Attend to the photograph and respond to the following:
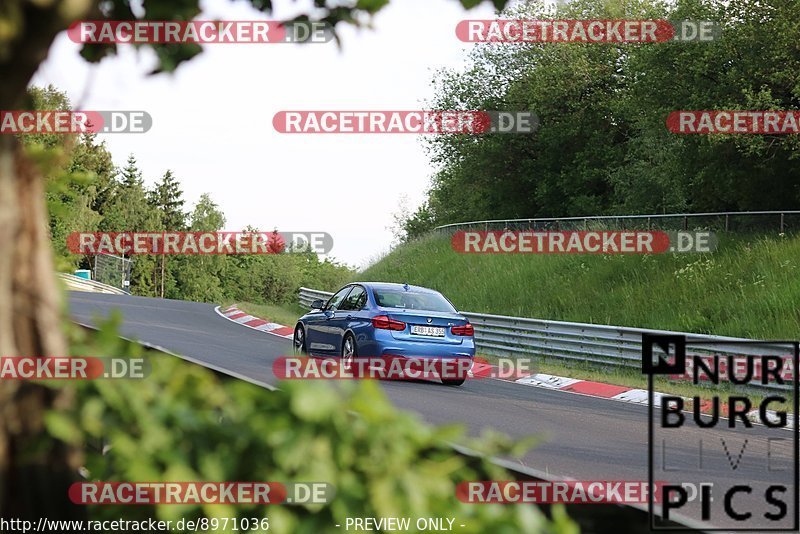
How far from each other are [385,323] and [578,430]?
435cm

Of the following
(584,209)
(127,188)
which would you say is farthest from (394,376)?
(127,188)

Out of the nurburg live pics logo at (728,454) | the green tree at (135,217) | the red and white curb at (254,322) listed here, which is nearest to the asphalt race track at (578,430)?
the nurburg live pics logo at (728,454)

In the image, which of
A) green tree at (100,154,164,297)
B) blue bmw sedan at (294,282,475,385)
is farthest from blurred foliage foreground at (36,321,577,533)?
green tree at (100,154,164,297)

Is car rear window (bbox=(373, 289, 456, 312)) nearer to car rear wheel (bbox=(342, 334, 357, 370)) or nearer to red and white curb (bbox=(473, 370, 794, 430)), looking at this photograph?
car rear wheel (bbox=(342, 334, 357, 370))

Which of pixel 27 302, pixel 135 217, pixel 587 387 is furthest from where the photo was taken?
pixel 135 217

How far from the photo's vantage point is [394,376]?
54.3 feet

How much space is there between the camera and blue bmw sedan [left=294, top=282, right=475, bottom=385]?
51.7 ft

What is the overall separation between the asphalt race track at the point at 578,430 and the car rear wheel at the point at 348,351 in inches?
26.4

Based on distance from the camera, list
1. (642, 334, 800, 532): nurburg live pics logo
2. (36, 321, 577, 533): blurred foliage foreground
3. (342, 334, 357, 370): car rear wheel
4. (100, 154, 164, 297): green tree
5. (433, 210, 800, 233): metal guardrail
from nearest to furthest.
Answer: (36, 321, 577, 533): blurred foliage foreground, (642, 334, 800, 532): nurburg live pics logo, (342, 334, 357, 370): car rear wheel, (433, 210, 800, 233): metal guardrail, (100, 154, 164, 297): green tree

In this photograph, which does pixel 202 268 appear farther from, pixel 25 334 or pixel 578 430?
pixel 25 334

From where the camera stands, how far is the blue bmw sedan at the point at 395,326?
15.8 m

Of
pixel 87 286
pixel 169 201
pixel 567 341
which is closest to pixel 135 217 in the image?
pixel 169 201

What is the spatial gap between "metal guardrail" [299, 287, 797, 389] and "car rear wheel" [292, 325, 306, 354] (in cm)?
590

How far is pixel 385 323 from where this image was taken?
15.8 m
